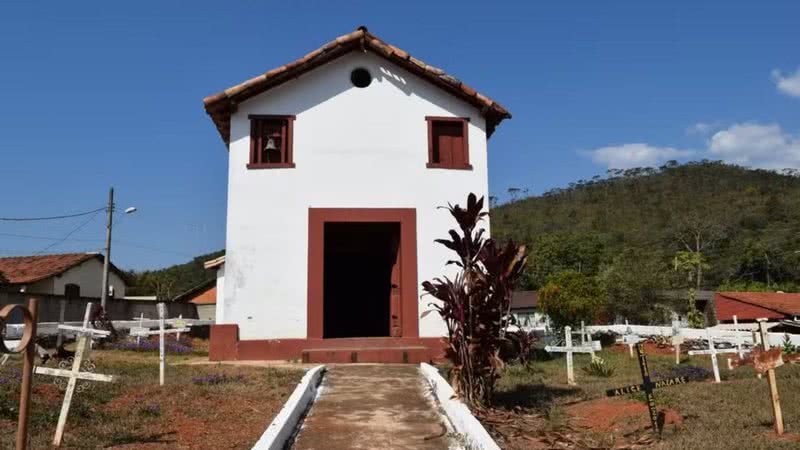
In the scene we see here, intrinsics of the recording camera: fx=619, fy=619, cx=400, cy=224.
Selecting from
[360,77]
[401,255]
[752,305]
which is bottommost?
[752,305]

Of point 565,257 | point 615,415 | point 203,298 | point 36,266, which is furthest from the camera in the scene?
point 565,257

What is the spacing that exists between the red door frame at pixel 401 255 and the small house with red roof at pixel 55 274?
71.9 feet

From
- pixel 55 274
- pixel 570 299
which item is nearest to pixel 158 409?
pixel 570 299

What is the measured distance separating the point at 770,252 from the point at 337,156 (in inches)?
2275

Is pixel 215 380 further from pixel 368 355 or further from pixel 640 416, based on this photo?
pixel 640 416

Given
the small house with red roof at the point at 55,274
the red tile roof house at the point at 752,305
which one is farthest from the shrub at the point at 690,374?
the small house with red roof at the point at 55,274

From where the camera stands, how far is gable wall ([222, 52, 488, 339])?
14.1m

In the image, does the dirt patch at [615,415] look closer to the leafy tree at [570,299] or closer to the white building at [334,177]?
the white building at [334,177]

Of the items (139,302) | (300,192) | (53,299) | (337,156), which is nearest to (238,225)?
(300,192)

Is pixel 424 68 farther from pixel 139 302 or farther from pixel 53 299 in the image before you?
pixel 139 302

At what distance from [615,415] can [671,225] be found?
78944 mm

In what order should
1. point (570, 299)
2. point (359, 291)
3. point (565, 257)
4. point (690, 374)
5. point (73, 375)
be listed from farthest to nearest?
1. point (565, 257)
2. point (570, 299)
3. point (359, 291)
4. point (690, 374)
5. point (73, 375)

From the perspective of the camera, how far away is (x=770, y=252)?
59.1 meters

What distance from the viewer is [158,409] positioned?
7.99 metres
